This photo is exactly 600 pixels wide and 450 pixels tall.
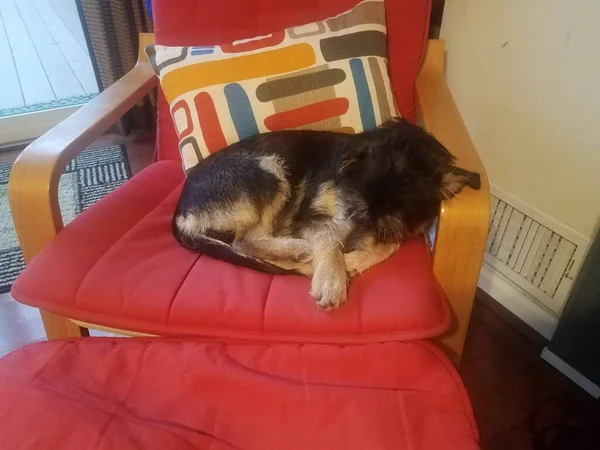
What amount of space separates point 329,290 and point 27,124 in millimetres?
2285

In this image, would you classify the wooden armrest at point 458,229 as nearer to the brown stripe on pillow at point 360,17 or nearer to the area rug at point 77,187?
the brown stripe on pillow at point 360,17

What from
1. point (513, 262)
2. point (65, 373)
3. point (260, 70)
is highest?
point (260, 70)

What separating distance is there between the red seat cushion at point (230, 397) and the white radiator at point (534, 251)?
0.68 metres

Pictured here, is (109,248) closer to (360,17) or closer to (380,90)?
(380,90)

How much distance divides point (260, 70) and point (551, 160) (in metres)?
0.86

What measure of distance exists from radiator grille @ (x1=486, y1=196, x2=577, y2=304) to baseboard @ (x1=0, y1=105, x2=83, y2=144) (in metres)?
2.20

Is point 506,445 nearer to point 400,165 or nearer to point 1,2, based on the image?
point 400,165

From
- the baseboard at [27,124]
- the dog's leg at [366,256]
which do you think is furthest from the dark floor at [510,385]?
the baseboard at [27,124]

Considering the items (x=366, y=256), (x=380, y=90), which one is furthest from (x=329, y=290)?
(x=380, y=90)

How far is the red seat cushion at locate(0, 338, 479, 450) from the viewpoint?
36.7 inches

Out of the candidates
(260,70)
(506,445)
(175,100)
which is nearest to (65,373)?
(175,100)

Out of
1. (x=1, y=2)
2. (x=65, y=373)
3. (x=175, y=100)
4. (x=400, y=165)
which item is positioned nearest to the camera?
(x=65, y=373)

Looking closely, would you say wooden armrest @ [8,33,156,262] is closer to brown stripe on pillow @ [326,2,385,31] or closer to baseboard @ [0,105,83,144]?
brown stripe on pillow @ [326,2,385,31]

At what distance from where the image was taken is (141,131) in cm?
276
